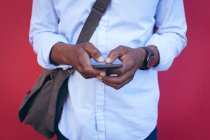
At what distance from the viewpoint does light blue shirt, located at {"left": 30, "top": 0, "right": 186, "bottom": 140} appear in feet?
2.75

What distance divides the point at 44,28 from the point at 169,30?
15.4 inches

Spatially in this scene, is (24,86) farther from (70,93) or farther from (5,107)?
(70,93)

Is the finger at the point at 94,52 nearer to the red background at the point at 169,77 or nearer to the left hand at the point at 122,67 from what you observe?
the left hand at the point at 122,67

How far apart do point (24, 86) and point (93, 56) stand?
0.76 m

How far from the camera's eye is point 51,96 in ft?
3.05

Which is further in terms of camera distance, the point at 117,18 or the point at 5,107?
the point at 5,107

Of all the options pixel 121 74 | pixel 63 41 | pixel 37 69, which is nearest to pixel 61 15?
pixel 63 41

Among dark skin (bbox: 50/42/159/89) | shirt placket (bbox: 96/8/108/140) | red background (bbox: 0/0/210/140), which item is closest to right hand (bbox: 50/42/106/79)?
dark skin (bbox: 50/42/159/89)

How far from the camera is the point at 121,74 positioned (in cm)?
68

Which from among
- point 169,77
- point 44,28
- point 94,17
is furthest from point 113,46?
point 169,77

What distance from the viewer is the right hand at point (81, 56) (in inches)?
26.3

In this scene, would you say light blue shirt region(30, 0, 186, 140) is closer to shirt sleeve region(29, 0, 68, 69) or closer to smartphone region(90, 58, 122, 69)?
shirt sleeve region(29, 0, 68, 69)

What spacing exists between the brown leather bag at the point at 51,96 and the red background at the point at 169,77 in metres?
0.36

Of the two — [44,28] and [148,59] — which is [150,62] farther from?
[44,28]
